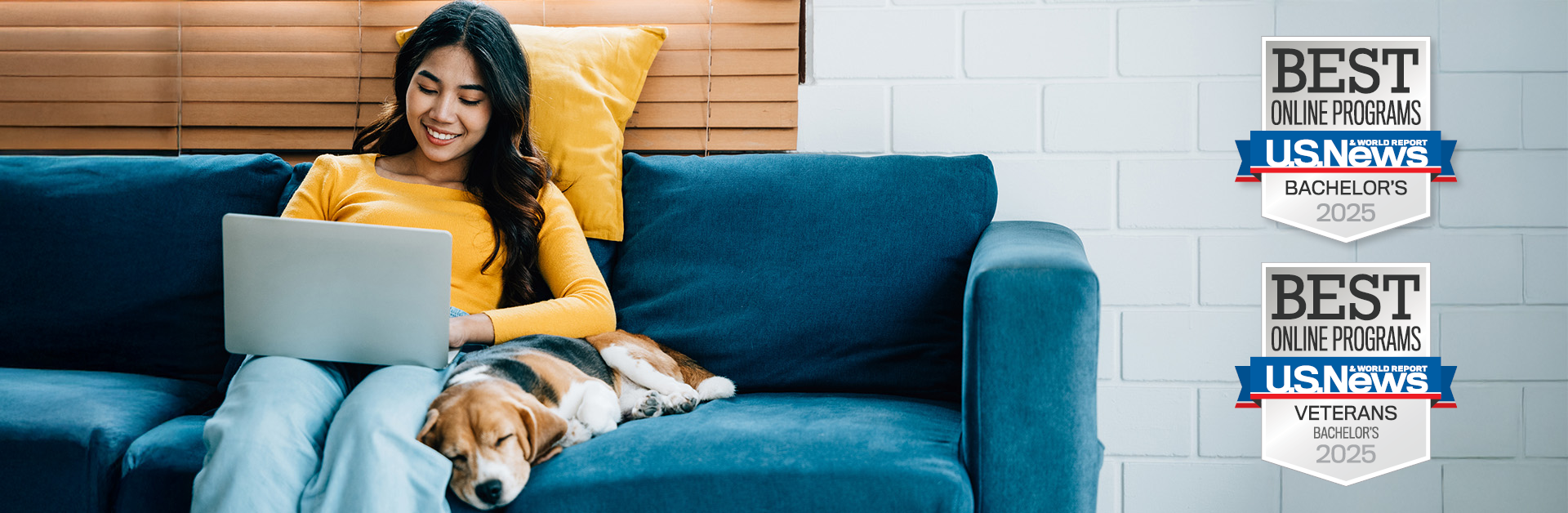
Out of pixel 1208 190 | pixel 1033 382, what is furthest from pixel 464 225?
pixel 1208 190

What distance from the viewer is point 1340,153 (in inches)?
72.1

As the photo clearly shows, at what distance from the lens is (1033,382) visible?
3.67ft

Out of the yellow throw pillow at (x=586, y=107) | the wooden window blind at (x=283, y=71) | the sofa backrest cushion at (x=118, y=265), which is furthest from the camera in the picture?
the wooden window blind at (x=283, y=71)

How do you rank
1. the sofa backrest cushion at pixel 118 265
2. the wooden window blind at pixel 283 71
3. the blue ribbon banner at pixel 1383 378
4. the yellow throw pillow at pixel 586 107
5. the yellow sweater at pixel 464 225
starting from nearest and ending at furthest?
1. the yellow sweater at pixel 464 225
2. the sofa backrest cushion at pixel 118 265
3. the yellow throw pillow at pixel 586 107
4. the blue ribbon banner at pixel 1383 378
5. the wooden window blind at pixel 283 71

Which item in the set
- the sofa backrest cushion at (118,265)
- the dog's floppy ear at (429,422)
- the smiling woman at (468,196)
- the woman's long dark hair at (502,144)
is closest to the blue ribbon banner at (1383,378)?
the smiling woman at (468,196)

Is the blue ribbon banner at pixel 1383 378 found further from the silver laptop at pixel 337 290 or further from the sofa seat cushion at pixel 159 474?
the sofa seat cushion at pixel 159 474

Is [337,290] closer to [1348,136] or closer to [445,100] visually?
[445,100]

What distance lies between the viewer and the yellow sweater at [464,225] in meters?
1.51

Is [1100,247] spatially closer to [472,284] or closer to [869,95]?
[869,95]

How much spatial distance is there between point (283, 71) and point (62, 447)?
1.01 meters

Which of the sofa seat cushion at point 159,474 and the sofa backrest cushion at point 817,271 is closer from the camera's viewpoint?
the sofa seat cushion at point 159,474

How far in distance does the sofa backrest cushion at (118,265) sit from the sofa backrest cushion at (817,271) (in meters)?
0.71

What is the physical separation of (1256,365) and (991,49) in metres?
0.81

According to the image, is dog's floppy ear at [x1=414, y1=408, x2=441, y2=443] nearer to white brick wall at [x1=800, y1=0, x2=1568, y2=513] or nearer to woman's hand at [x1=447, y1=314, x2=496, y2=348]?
woman's hand at [x1=447, y1=314, x2=496, y2=348]
